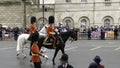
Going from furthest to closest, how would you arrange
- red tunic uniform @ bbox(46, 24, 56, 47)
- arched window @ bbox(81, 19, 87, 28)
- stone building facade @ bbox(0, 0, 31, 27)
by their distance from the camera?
arched window @ bbox(81, 19, 87, 28) < stone building facade @ bbox(0, 0, 31, 27) < red tunic uniform @ bbox(46, 24, 56, 47)

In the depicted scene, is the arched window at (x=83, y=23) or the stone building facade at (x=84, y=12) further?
the arched window at (x=83, y=23)

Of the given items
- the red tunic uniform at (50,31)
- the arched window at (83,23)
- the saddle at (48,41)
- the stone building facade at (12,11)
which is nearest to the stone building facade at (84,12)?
the arched window at (83,23)

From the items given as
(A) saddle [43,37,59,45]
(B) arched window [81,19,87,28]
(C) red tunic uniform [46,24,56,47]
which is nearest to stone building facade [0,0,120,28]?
(B) arched window [81,19,87,28]

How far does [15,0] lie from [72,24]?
51.9ft

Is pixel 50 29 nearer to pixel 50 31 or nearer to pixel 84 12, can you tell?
pixel 50 31

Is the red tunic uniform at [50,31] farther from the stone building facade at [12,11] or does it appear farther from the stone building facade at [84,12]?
the stone building facade at [84,12]

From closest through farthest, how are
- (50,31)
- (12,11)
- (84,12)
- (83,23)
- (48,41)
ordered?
(50,31)
(48,41)
(12,11)
(84,12)
(83,23)

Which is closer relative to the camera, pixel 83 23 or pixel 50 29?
pixel 50 29

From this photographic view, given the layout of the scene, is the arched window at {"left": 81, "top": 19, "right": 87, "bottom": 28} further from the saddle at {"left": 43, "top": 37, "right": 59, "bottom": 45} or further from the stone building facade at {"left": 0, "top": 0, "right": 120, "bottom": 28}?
the saddle at {"left": 43, "top": 37, "right": 59, "bottom": 45}

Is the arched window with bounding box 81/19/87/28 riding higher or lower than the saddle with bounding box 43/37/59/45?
lower

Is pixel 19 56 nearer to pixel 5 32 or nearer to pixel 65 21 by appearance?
pixel 5 32

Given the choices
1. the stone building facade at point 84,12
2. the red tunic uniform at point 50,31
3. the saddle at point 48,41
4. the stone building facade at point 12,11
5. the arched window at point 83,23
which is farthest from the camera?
the arched window at point 83,23

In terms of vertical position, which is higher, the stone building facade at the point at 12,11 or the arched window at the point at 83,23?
the stone building facade at the point at 12,11

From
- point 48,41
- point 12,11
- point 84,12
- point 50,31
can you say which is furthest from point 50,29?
point 84,12
